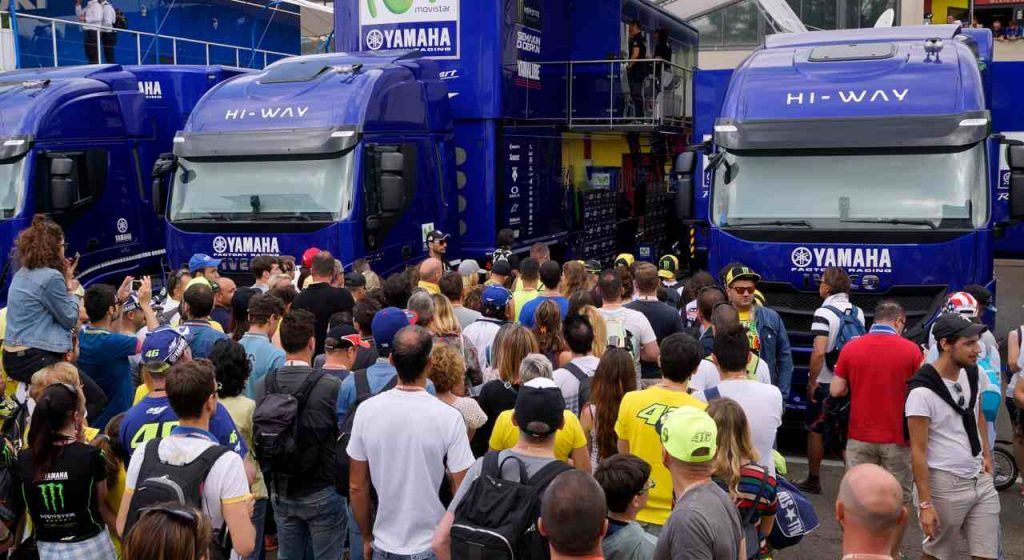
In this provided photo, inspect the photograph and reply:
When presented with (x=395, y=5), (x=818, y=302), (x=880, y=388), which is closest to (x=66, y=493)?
(x=880, y=388)

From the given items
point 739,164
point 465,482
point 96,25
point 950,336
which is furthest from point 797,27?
point 465,482

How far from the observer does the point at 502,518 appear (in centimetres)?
381

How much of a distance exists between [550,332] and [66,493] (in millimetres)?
2985

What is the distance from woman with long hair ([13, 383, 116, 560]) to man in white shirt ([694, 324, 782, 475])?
2890 millimetres

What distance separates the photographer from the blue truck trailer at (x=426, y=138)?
1048cm

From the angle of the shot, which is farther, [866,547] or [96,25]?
[96,25]

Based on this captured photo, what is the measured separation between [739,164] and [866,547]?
6.39 metres

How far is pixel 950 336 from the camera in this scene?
18.0 ft

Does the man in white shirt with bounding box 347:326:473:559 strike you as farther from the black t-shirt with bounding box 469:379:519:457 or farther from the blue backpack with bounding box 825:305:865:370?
the blue backpack with bounding box 825:305:865:370

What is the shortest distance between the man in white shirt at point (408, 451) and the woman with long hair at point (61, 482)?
1123 millimetres

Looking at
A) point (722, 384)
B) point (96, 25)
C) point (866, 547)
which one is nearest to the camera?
point (866, 547)

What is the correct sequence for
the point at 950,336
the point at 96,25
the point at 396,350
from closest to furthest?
the point at 396,350 < the point at 950,336 < the point at 96,25

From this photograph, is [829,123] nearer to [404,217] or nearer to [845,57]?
[845,57]

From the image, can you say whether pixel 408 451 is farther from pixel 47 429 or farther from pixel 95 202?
pixel 95 202
